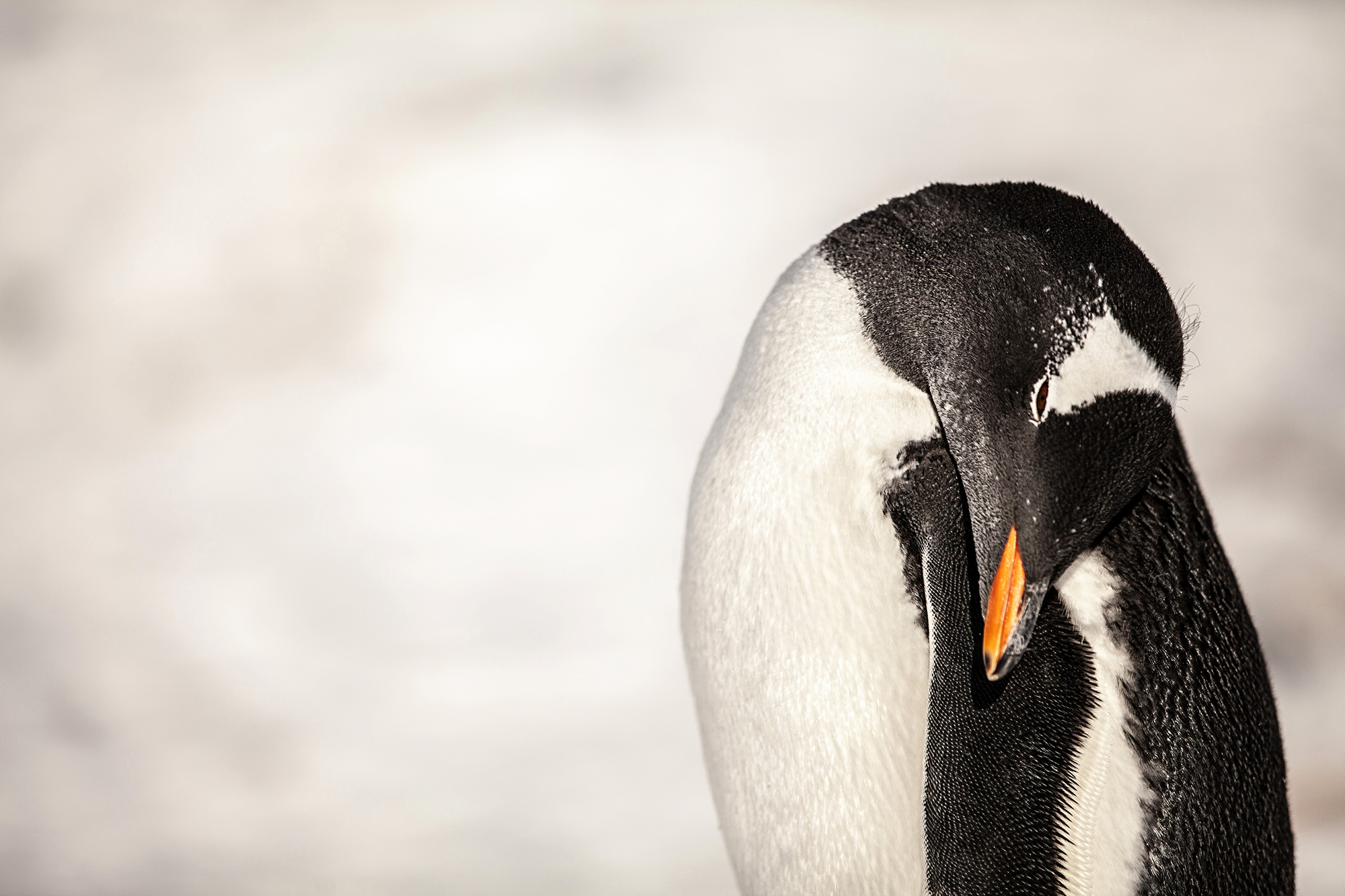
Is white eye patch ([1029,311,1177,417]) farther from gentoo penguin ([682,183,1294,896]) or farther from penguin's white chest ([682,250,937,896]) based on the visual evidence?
penguin's white chest ([682,250,937,896])

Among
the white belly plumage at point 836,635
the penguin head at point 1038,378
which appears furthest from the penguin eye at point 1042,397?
the white belly plumage at point 836,635

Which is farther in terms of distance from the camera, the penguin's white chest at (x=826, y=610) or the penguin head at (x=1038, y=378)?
the penguin's white chest at (x=826, y=610)

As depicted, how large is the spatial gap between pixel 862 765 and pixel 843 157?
1.41 metres

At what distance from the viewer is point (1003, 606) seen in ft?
1.98

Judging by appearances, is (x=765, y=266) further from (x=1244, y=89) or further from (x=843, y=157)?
(x=1244, y=89)

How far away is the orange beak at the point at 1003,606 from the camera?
60cm

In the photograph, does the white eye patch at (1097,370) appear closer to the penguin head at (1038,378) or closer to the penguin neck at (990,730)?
the penguin head at (1038,378)

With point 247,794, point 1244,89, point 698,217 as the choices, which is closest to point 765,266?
point 698,217

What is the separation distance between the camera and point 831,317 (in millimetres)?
736

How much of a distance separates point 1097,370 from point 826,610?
25cm

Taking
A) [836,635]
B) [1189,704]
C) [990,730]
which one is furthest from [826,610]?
[1189,704]

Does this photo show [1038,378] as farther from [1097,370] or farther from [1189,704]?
[1189,704]

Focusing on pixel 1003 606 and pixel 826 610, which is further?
pixel 826 610

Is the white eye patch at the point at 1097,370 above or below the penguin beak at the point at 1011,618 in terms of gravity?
above
